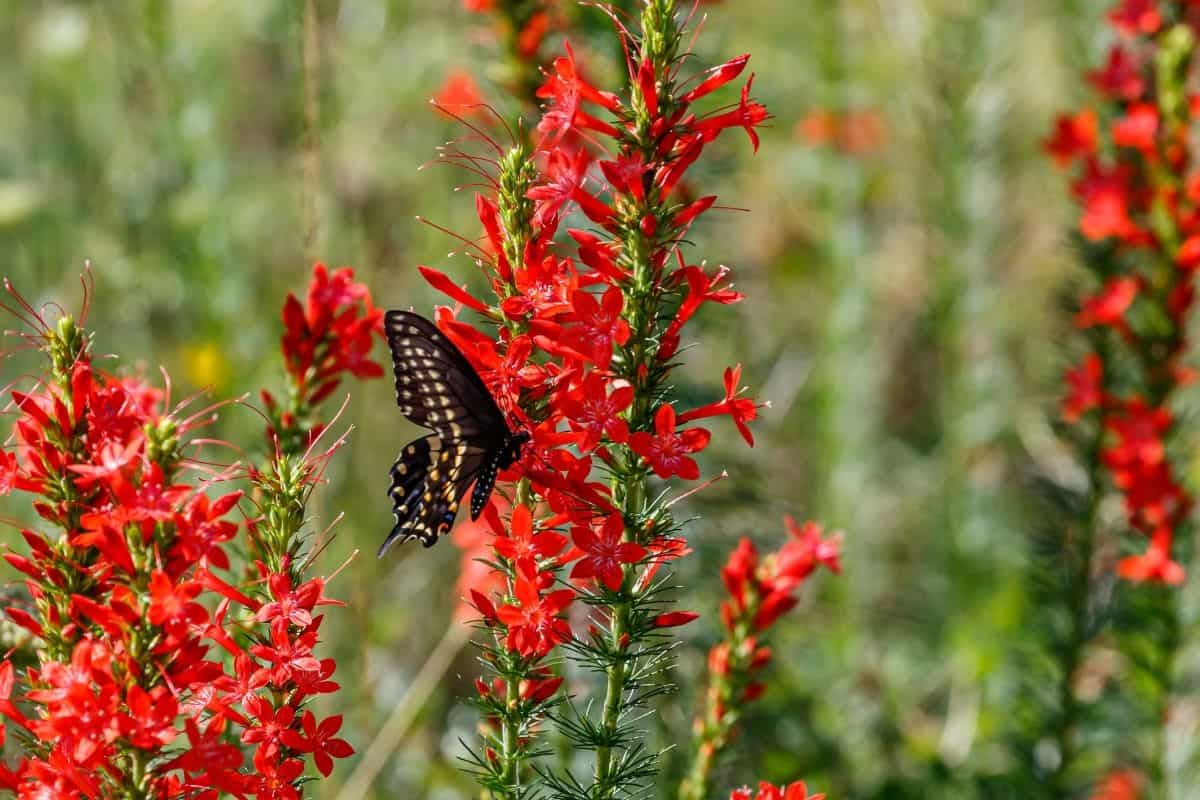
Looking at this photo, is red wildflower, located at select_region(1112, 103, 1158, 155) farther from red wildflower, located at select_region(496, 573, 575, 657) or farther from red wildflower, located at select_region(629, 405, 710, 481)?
red wildflower, located at select_region(496, 573, 575, 657)

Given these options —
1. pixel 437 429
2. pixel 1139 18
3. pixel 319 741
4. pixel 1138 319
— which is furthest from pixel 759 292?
pixel 319 741

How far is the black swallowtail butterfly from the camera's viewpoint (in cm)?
201

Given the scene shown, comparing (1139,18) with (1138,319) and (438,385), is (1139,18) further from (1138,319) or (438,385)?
(438,385)

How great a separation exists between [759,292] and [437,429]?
4.17 m

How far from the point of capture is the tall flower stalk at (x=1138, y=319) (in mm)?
3100

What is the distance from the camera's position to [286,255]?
671 centimetres

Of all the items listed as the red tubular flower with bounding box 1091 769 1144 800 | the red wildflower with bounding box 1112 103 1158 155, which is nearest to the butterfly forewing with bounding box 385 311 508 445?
the red wildflower with bounding box 1112 103 1158 155

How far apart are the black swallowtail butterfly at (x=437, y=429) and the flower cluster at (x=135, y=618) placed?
0.95 feet

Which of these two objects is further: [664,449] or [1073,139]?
[1073,139]

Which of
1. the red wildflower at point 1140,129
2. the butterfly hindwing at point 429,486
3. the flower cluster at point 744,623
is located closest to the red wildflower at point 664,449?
the butterfly hindwing at point 429,486

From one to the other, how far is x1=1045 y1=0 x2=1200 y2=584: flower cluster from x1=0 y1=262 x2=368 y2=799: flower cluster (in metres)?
2.23

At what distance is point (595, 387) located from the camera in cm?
170

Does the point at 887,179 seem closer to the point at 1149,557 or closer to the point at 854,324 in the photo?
the point at 854,324

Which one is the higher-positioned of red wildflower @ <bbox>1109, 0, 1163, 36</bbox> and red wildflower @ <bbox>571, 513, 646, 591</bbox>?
red wildflower @ <bbox>1109, 0, 1163, 36</bbox>
